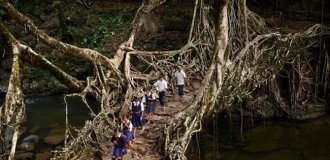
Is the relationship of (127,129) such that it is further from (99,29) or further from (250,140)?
(99,29)

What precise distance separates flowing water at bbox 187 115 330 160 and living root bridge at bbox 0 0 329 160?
1.17 m

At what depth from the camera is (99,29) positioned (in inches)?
975

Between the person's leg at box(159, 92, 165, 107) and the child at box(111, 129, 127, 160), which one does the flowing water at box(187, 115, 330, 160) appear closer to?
the person's leg at box(159, 92, 165, 107)

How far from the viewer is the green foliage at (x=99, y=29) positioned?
2398 centimetres


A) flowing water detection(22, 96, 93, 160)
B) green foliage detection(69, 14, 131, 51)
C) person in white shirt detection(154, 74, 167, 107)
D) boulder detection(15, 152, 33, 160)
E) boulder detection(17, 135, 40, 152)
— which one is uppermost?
green foliage detection(69, 14, 131, 51)

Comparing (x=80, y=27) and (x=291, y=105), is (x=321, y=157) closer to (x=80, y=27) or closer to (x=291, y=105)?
(x=291, y=105)

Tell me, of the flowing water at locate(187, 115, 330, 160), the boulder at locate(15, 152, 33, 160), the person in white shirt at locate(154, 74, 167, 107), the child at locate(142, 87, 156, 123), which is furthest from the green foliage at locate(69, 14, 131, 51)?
the child at locate(142, 87, 156, 123)

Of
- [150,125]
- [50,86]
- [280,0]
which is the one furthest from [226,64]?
[50,86]

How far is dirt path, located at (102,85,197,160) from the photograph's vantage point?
11492 millimetres

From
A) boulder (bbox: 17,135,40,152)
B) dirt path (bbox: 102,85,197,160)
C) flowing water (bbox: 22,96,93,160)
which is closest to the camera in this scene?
dirt path (bbox: 102,85,197,160)

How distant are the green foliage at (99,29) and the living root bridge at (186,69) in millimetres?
7394

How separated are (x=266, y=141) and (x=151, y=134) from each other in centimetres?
429

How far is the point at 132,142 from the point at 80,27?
1439cm

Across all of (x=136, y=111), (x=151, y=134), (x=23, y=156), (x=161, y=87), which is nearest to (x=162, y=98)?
(x=161, y=87)
